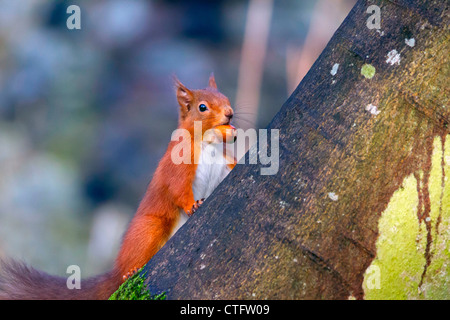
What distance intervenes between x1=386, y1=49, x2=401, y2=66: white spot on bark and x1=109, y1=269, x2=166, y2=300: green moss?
2.75 feet

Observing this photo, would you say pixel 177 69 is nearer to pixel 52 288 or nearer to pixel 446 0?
pixel 52 288

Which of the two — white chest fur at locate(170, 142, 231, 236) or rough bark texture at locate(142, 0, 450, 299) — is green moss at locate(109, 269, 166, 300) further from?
white chest fur at locate(170, 142, 231, 236)

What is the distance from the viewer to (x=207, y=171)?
8.86 feet

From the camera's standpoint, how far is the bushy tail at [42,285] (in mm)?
2451

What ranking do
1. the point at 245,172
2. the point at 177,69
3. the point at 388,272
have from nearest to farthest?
the point at 388,272 < the point at 245,172 < the point at 177,69

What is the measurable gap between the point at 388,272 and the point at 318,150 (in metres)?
0.35

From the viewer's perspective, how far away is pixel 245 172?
153 cm

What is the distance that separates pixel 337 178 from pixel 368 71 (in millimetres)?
296

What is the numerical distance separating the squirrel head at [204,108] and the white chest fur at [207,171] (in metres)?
0.11

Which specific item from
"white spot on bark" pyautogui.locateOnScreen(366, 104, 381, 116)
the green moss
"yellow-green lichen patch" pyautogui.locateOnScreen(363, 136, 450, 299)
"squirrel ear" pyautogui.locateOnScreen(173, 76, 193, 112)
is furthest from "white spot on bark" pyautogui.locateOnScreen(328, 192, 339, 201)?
"squirrel ear" pyautogui.locateOnScreen(173, 76, 193, 112)

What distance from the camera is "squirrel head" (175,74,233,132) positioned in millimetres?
2725

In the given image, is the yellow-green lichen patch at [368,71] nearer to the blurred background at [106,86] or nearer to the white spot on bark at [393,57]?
the white spot on bark at [393,57]

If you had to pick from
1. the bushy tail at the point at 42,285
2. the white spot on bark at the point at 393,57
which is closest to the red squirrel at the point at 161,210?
the bushy tail at the point at 42,285
